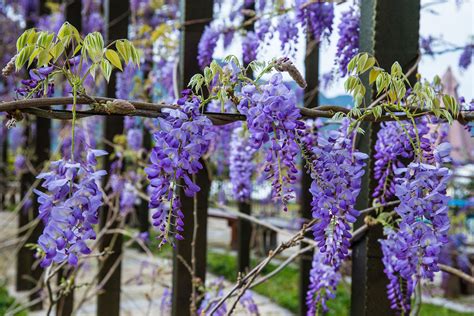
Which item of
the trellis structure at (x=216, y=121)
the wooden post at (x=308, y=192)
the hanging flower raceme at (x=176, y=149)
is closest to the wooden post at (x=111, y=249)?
the trellis structure at (x=216, y=121)

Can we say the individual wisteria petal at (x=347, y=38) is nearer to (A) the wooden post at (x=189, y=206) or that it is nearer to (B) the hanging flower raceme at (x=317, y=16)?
(B) the hanging flower raceme at (x=317, y=16)

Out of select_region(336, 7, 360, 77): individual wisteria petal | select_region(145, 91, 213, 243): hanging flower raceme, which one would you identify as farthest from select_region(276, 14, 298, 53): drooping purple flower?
select_region(145, 91, 213, 243): hanging flower raceme

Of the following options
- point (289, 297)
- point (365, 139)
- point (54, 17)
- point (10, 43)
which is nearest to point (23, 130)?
point (10, 43)

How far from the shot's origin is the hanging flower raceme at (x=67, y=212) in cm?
67

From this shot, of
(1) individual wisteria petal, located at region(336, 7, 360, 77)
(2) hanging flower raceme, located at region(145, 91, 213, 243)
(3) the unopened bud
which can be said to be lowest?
(2) hanging flower raceme, located at region(145, 91, 213, 243)

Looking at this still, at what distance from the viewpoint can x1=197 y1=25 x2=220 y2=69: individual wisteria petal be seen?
1.79m

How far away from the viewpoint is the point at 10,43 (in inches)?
182

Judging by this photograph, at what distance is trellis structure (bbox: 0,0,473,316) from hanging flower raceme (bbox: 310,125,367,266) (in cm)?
6

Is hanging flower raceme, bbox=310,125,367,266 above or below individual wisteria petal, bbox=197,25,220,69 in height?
below

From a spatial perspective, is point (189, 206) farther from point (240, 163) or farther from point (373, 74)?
point (373, 74)

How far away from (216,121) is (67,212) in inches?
9.9

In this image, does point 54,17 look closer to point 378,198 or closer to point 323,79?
point 323,79

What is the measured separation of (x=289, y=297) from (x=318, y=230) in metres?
3.23

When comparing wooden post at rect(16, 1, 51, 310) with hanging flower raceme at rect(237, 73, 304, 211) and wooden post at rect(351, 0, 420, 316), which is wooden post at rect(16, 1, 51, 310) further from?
hanging flower raceme at rect(237, 73, 304, 211)
